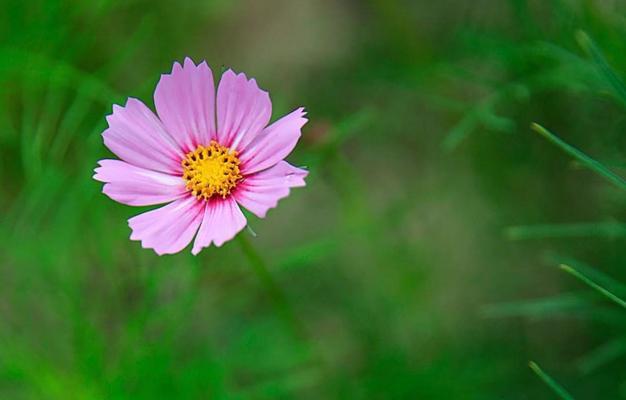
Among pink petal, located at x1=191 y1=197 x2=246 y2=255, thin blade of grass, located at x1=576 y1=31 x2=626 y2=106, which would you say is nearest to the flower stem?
pink petal, located at x1=191 y1=197 x2=246 y2=255

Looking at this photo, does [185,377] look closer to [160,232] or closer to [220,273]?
[220,273]

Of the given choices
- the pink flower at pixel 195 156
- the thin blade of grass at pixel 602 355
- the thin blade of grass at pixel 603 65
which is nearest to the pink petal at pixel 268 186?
the pink flower at pixel 195 156

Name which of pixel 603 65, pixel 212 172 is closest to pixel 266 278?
pixel 212 172

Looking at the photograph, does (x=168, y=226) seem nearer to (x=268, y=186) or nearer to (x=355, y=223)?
(x=268, y=186)

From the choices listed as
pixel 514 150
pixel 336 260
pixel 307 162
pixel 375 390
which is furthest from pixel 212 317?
pixel 514 150

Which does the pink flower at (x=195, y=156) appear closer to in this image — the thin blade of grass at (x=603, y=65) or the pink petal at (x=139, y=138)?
the pink petal at (x=139, y=138)

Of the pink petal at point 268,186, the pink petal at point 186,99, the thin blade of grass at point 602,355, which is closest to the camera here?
the pink petal at point 268,186

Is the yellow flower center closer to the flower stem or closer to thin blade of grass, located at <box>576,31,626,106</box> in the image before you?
the flower stem
